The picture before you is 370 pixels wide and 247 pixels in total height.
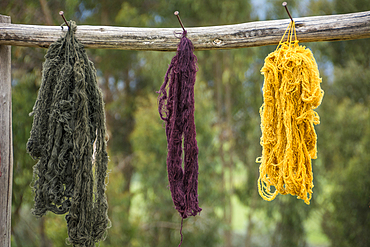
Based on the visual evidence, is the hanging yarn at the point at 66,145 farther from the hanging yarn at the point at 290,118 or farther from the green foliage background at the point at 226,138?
the green foliage background at the point at 226,138

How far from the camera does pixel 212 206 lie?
3479mm

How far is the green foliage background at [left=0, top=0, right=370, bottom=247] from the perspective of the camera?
3314mm

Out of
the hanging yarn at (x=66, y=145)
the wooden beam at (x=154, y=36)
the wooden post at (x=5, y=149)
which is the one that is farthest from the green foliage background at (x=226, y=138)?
the hanging yarn at (x=66, y=145)

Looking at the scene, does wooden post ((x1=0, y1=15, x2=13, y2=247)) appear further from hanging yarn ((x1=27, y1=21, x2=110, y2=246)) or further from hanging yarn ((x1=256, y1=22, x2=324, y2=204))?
hanging yarn ((x1=256, y1=22, x2=324, y2=204))

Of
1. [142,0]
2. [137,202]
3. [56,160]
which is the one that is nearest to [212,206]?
[137,202]

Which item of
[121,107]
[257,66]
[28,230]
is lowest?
[28,230]

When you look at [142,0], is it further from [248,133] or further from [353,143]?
[353,143]

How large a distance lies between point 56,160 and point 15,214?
1.89m

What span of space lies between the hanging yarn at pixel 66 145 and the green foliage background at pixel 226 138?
170 centimetres

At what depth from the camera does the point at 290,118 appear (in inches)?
55.3

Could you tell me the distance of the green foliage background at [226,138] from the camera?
10.9 ft

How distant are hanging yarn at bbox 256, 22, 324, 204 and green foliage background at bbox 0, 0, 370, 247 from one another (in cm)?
178

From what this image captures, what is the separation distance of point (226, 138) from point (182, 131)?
2.27 meters

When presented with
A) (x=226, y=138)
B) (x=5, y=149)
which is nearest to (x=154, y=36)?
(x=5, y=149)
